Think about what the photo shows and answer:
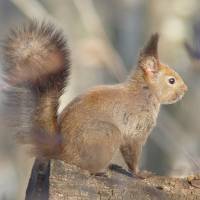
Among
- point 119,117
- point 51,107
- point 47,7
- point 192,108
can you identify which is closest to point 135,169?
point 119,117

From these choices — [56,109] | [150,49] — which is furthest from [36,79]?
[150,49]

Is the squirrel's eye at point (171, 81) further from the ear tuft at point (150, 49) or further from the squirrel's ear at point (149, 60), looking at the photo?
the ear tuft at point (150, 49)

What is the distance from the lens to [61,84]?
4.30m

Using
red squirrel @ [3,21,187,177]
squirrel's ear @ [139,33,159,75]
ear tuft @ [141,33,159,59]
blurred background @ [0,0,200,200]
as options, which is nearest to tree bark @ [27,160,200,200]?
red squirrel @ [3,21,187,177]

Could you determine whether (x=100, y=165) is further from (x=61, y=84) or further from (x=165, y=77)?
(x=165, y=77)

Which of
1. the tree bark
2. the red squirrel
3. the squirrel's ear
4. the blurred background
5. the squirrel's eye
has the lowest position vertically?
the tree bark

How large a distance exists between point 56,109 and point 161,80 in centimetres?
142

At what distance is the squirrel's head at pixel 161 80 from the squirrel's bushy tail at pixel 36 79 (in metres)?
1.29

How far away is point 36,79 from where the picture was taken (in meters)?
4.23

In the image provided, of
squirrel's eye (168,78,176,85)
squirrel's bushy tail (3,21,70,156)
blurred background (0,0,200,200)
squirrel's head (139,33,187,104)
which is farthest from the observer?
blurred background (0,0,200,200)

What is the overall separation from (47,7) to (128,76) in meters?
7.56

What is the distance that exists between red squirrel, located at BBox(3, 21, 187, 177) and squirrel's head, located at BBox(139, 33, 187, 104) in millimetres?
437

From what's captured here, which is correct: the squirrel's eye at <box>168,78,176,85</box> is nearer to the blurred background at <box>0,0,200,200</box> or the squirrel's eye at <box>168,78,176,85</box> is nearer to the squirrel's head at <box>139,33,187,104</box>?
the squirrel's head at <box>139,33,187,104</box>

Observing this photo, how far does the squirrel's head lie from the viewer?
5.49m
